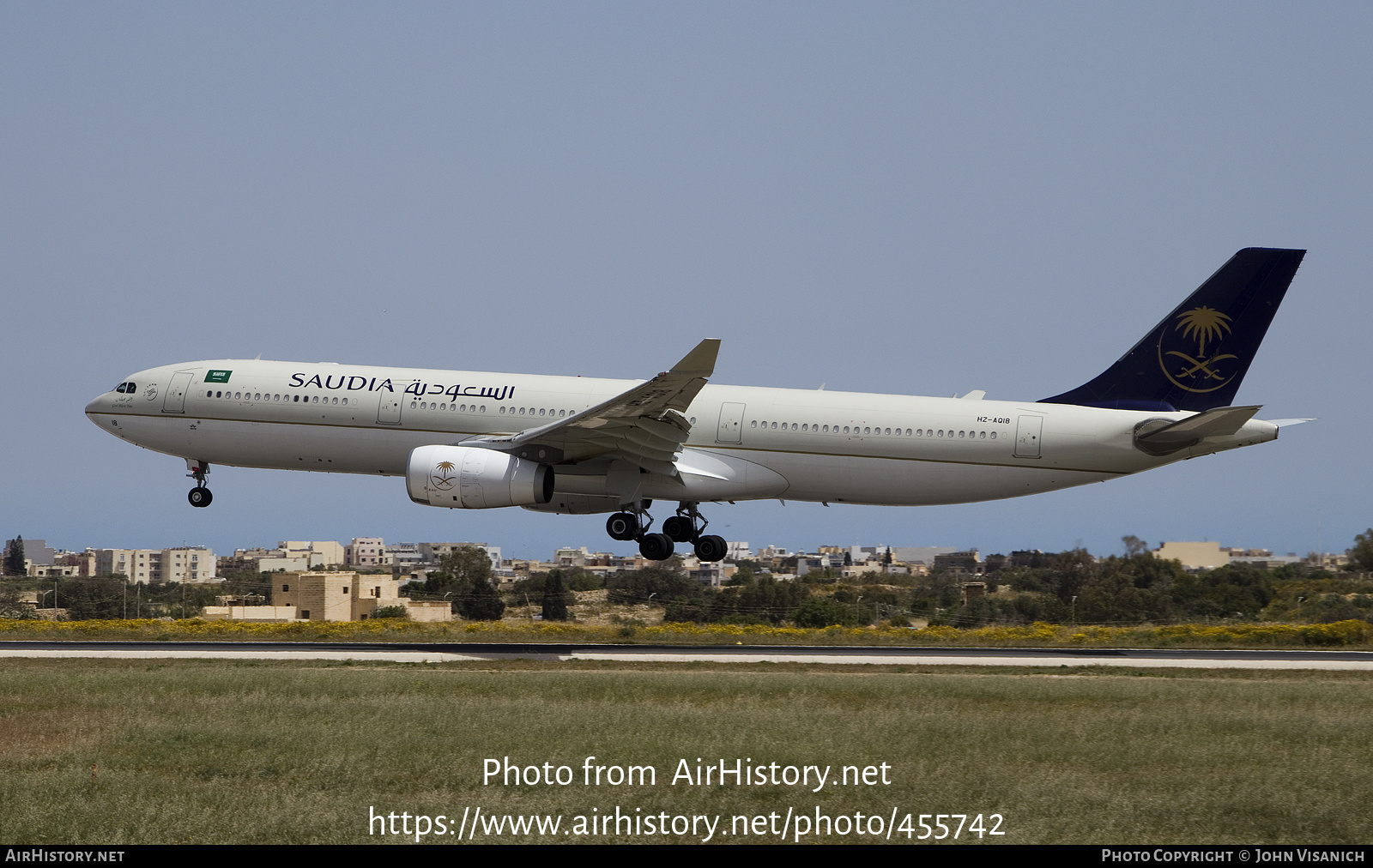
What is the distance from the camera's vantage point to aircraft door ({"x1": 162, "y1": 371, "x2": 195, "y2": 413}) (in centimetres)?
3566

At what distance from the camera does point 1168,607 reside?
55.4 meters

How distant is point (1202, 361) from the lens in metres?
33.7

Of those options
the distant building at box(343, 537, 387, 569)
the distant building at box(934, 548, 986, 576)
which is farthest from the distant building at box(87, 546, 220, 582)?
the distant building at box(934, 548, 986, 576)

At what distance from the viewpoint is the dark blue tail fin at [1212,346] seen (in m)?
33.5

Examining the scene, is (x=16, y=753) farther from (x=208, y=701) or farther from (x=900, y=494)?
(x=900, y=494)

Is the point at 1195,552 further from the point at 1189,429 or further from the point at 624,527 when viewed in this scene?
the point at 624,527

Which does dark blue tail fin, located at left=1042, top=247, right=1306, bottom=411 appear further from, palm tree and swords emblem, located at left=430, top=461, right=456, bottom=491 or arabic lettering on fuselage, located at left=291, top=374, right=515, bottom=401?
palm tree and swords emblem, located at left=430, top=461, right=456, bottom=491

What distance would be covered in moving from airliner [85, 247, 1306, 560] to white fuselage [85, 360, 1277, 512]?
0.15 ft

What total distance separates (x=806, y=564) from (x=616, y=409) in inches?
3092

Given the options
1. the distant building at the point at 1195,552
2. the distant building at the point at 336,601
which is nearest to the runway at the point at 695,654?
the distant building at the point at 336,601

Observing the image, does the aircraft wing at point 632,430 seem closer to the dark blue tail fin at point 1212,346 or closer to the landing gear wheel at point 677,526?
the landing gear wheel at point 677,526

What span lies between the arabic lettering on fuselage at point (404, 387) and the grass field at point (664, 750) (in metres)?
11.2

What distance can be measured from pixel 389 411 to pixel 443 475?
3.96m

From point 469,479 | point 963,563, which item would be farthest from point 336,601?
point 963,563
